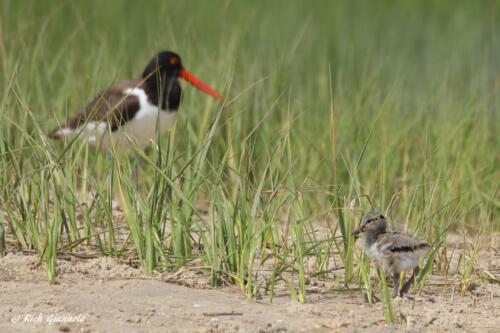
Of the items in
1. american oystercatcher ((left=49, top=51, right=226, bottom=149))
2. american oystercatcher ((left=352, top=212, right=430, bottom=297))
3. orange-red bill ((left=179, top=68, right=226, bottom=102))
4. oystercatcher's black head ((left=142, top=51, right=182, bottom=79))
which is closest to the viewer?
american oystercatcher ((left=352, top=212, right=430, bottom=297))

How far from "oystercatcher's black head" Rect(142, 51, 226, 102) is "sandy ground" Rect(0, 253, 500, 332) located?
2.72 metres

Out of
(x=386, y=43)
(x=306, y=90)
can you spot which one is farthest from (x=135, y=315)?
(x=386, y=43)

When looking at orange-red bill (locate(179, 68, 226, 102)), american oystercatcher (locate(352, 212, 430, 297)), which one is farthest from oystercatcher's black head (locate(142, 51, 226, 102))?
american oystercatcher (locate(352, 212, 430, 297))

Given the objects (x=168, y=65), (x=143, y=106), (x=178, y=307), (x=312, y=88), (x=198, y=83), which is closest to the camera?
(x=178, y=307)

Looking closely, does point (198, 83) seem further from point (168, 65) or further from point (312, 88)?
point (312, 88)

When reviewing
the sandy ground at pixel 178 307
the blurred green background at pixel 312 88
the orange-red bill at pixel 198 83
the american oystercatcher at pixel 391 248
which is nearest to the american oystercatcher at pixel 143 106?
the orange-red bill at pixel 198 83

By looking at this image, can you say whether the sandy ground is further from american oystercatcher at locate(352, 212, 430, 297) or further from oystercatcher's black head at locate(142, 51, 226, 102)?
oystercatcher's black head at locate(142, 51, 226, 102)

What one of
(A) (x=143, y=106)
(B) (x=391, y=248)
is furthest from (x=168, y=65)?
(B) (x=391, y=248)

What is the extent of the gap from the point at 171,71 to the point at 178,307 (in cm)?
357

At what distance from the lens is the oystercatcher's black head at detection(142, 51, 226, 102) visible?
5867 millimetres

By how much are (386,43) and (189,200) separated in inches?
255

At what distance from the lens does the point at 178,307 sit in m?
2.90

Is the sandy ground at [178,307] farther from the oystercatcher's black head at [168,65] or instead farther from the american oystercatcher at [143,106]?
the oystercatcher's black head at [168,65]

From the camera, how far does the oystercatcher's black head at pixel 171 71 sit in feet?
19.2
